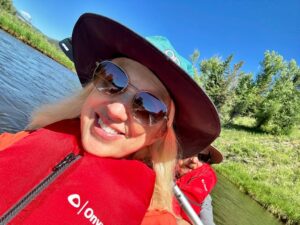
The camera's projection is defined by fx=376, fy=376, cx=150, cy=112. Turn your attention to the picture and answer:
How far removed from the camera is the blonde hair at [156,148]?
6.25 ft

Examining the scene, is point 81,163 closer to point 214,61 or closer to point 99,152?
point 99,152

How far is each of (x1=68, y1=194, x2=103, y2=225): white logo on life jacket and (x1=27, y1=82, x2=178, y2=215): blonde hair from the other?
1.28 ft

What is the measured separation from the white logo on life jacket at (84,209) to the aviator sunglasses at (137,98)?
1.74 feet

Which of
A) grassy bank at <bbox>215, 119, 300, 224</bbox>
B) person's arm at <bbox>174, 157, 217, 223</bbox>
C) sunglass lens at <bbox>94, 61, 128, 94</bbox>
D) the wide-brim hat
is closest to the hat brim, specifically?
the wide-brim hat

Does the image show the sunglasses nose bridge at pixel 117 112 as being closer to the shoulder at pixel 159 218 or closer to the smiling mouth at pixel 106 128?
the smiling mouth at pixel 106 128

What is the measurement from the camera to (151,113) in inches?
75.5

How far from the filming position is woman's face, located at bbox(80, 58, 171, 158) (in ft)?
5.91

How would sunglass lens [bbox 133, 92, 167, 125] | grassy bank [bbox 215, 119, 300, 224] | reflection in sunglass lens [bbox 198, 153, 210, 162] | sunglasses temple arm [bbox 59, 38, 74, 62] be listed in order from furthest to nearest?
grassy bank [bbox 215, 119, 300, 224], reflection in sunglass lens [bbox 198, 153, 210, 162], sunglasses temple arm [bbox 59, 38, 74, 62], sunglass lens [bbox 133, 92, 167, 125]

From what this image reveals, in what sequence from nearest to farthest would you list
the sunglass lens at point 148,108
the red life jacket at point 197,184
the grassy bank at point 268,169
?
the sunglass lens at point 148,108, the red life jacket at point 197,184, the grassy bank at point 268,169

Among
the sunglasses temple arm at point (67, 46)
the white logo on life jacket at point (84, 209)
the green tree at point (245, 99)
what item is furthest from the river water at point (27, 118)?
the green tree at point (245, 99)

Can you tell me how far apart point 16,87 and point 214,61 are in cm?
5212

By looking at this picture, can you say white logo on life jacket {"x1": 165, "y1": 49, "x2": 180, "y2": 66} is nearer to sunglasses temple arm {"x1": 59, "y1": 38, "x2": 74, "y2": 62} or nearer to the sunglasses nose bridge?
the sunglasses nose bridge

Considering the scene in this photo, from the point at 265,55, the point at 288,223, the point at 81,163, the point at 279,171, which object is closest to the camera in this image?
the point at 81,163

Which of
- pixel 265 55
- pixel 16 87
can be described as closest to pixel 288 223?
pixel 16 87
